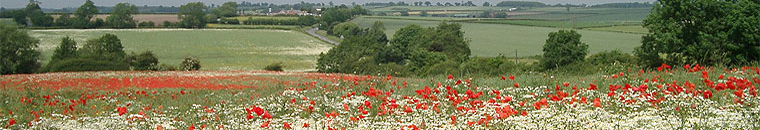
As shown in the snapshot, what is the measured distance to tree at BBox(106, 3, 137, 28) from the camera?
126000mm

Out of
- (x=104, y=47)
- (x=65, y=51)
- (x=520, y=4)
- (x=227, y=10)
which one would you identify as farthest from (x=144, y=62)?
(x=520, y=4)

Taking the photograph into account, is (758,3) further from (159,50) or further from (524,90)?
(159,50)

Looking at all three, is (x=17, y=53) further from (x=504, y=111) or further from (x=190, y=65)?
(x=504, y=111)

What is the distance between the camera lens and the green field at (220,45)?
77.1 m

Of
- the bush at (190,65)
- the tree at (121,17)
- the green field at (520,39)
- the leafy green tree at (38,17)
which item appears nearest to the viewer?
the bush at (190,65)

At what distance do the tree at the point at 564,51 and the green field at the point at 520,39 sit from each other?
10406mm

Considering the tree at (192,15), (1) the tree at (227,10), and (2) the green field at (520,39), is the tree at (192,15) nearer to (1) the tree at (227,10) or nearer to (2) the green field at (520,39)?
(1) the tree at (227,10)

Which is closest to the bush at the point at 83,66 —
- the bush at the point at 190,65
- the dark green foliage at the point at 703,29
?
the bush at the point at 190,65

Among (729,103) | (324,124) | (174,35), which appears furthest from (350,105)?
(174,35)

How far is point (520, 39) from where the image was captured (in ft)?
317

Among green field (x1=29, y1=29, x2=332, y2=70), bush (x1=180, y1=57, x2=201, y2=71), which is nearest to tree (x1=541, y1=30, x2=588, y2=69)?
green field (x1=29, y1=29, x2=332, y2=70)

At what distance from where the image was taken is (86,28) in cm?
12294

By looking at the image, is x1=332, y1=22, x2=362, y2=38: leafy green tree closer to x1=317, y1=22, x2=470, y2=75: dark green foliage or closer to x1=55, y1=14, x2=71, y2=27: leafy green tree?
x1=317, y1=22, x2=470, y2=75: dark green foliage

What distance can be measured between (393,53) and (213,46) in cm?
3099
